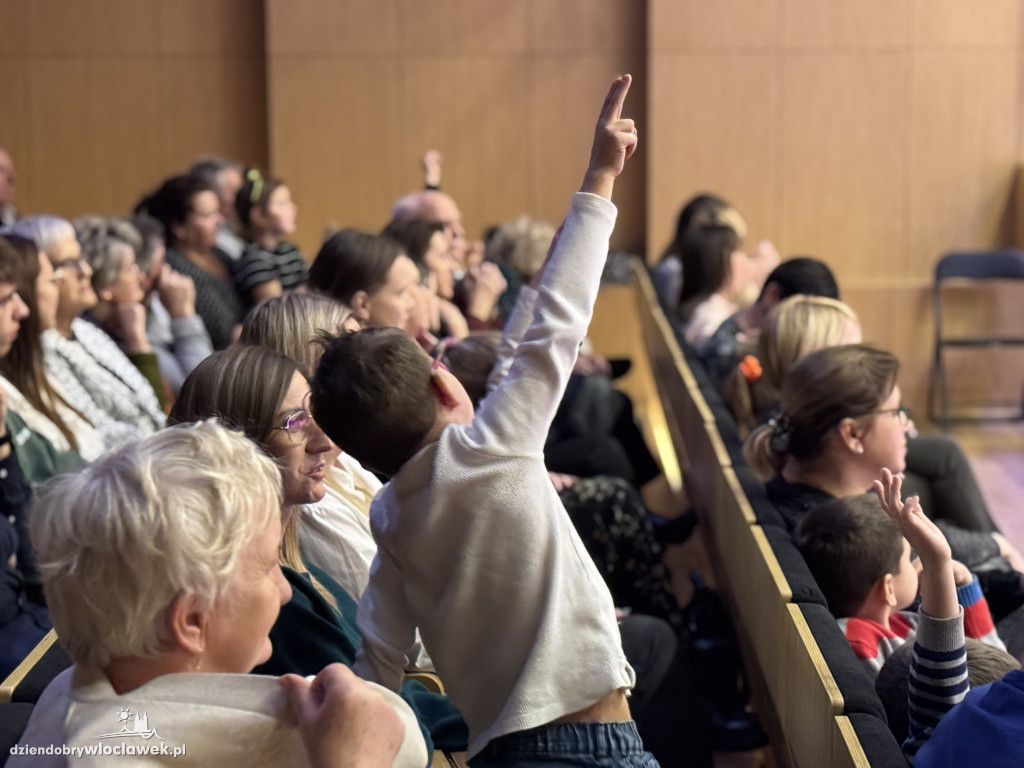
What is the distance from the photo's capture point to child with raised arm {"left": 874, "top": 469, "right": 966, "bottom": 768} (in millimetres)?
1825

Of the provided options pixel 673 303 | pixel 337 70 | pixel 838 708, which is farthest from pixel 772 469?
pixel 337 70

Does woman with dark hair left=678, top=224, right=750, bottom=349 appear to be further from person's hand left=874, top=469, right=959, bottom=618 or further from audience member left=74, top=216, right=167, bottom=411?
person's hand left=874, top=469, right=959, bottom=618

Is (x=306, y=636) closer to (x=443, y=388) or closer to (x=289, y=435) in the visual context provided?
(x=289, y=435)

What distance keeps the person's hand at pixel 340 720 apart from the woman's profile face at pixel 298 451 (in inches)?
24.9

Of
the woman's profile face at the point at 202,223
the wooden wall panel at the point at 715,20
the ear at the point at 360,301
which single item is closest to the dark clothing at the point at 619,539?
the ear at the point at 360,301

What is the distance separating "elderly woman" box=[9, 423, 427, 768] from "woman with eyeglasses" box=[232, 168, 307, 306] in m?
3.80

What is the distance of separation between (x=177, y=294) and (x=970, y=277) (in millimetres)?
5229

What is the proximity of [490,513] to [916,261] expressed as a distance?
7319mm

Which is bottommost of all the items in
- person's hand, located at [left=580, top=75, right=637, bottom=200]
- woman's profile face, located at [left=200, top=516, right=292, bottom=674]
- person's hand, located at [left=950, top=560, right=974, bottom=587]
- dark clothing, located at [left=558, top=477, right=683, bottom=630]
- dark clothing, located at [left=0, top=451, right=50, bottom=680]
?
dark clothing, located at [left=558, top=477, right=683, bottom=630]

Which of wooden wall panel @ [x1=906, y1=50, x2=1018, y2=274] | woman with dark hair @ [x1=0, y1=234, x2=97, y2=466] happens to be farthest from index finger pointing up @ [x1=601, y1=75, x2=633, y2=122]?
wooden wall panel @ [x1=906, y1=50, x2=1018, y2=274]

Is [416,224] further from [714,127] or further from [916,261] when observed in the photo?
[916,261]

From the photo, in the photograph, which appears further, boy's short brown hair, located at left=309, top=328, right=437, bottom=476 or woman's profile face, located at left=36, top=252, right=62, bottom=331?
woman's profile face, located at left=36, top=252, right=62, bottom=331

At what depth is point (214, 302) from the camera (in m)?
4.85

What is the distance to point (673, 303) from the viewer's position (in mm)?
6320
